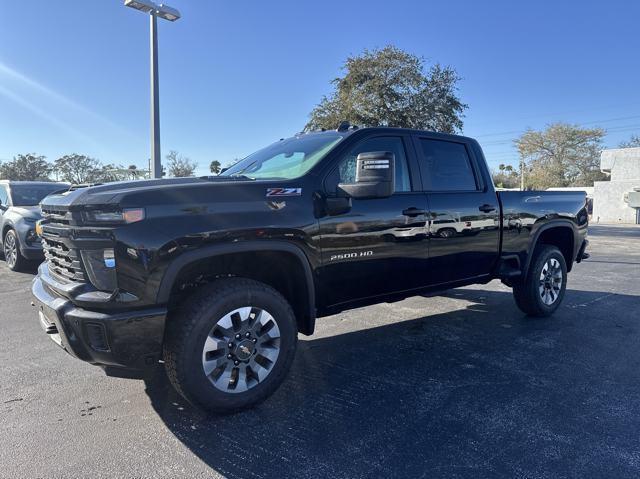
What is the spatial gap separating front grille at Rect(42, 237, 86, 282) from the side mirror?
1.87 m

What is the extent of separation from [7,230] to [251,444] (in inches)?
316

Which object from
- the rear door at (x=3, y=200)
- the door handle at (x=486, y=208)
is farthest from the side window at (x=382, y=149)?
the rear door at (x=3, y=200)

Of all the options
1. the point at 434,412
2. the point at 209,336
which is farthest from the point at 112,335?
the point at 434,412

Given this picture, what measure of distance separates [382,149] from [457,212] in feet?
3.29

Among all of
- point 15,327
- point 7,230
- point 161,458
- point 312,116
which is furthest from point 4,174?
point 161,458

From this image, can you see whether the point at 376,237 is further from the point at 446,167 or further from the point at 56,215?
the point at 56,215

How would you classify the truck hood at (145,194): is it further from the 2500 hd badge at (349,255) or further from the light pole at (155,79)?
the light pole at (155,79)

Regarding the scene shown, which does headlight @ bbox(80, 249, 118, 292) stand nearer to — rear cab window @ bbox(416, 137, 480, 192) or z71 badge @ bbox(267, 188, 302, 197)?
z71 badge @ bbox(267, 188, 302, 197)

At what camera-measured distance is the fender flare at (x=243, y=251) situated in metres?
2.78

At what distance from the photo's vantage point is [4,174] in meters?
56.2

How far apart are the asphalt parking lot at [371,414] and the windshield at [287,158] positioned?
168 cm

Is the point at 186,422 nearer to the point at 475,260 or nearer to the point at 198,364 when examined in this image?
the point at 198,364

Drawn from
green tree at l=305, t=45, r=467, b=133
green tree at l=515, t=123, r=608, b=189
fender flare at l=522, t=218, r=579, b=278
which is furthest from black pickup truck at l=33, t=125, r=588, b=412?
green tree at l=515, t=123, r=608, b=189

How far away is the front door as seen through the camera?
349cm
